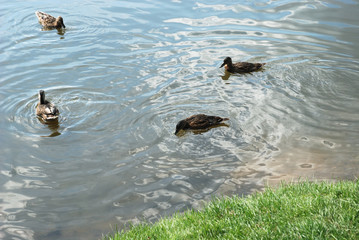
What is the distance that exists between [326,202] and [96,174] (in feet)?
15.8

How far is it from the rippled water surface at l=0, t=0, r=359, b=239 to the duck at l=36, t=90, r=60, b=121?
253 mm

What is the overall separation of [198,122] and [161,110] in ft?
4.44

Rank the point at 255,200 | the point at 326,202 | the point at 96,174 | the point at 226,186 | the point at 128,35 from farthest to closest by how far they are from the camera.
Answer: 1. the point at 128,35
2. the point at 96,174
3. the point at 226,186
4. the point at 255,200
5. the point at 326,202

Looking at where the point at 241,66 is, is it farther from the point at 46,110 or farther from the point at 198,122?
the point at 46,110

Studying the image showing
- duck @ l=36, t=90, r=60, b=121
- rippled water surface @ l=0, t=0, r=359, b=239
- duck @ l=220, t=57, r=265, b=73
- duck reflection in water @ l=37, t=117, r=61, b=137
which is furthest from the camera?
duck @ l=220, t=57, r=265, b=73

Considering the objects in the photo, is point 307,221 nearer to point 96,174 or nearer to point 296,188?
point 296,188

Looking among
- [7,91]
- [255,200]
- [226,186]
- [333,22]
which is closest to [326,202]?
[255,200]

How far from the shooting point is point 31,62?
1515 centimetres

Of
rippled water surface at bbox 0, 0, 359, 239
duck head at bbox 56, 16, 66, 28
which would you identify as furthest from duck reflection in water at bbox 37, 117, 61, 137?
duck head at bbox 56, 16, 66, 28

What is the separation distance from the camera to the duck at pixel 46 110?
1138 centimetres

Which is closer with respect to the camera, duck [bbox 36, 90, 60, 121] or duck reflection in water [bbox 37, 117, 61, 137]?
duck reflection in water [bbox 37, 117, 61, 137]

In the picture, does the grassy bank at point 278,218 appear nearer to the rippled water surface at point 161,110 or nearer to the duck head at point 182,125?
the rippled water surface at point 161,110

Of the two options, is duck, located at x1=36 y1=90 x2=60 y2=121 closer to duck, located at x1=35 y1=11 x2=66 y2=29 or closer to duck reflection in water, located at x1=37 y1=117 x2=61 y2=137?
duck reflection in water, located at x1=37 y1=117 x2=61 y2=137

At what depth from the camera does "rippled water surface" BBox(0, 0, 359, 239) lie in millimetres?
8680
